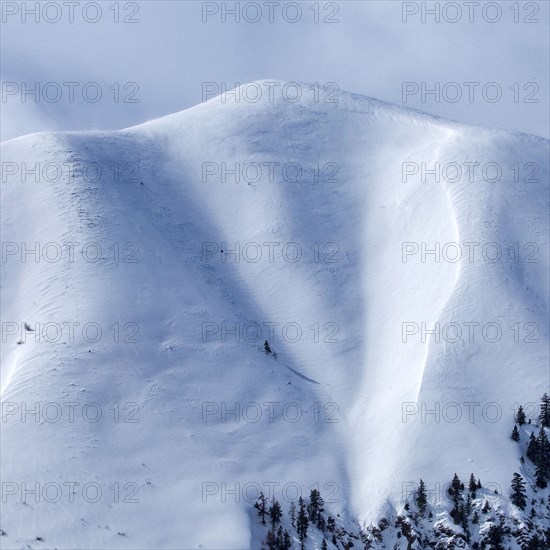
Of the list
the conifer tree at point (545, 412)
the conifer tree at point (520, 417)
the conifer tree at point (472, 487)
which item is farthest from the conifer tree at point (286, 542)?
the conifer tree at point (545, 412)

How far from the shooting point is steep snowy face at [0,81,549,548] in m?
48.2

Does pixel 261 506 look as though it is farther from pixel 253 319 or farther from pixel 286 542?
pixel 253 319

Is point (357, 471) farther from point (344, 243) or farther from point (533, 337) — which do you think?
point (344, 243)

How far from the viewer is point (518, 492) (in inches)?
1875

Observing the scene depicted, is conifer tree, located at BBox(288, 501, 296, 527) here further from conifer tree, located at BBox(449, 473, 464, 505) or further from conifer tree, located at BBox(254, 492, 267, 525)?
conifer tree, located at BBox(449, 473, 464, 505)

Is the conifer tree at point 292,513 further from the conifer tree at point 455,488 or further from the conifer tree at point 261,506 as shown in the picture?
the conifer tree at point 455,488

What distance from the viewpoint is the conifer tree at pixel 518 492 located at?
47312mm

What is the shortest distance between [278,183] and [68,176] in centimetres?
1932

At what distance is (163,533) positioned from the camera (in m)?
44.2

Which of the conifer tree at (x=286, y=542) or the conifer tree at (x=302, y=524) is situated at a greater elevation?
the conifer tree at (x=302, y=524)

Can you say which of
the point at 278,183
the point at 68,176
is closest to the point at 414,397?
the point at 278,183

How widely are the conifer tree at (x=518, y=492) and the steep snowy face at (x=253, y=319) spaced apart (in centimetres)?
74

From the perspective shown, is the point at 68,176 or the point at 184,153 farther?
the point at 184,153

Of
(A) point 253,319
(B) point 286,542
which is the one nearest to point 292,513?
(B) point 286,542
